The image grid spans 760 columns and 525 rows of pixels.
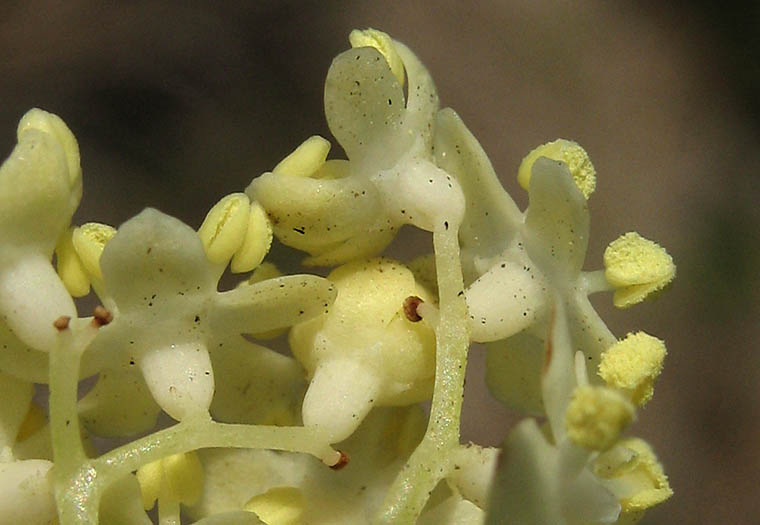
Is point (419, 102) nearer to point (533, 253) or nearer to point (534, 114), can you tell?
point (533, 253)

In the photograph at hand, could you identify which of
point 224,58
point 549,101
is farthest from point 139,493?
point 549,101

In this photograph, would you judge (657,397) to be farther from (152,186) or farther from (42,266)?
(42,266)

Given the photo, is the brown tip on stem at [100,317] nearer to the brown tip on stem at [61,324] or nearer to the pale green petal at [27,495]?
the brown tip on stem at [61,324]

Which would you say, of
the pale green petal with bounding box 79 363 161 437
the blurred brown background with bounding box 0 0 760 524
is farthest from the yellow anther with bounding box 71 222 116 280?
the blurred brown background with bounding box 0 0 760 524

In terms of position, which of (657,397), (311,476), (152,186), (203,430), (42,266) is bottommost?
(657,397)

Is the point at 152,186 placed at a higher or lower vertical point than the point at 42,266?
lower

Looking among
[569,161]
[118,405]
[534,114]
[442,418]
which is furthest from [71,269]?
[534,114]
